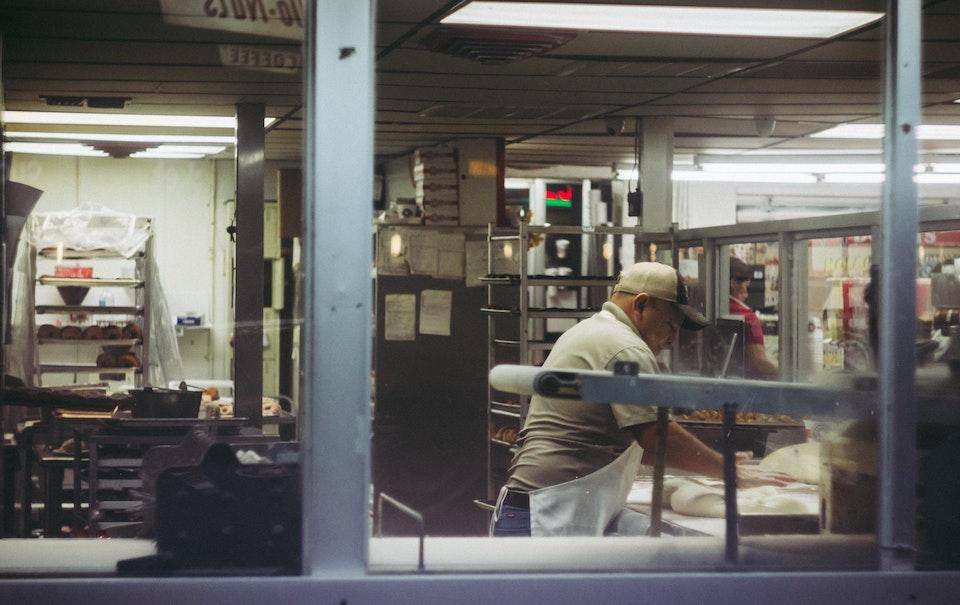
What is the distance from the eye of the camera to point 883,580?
7.95 feet

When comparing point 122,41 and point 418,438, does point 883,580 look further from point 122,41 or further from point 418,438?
point 418,438

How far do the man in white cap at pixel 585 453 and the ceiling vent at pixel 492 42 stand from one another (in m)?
1.33

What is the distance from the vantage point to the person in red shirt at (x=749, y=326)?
546 centimetres

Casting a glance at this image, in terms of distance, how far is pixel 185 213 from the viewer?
29.7 feet

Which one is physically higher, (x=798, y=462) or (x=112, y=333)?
(x=112, y=333)

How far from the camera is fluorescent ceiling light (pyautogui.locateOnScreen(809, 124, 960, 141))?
6.78 meters

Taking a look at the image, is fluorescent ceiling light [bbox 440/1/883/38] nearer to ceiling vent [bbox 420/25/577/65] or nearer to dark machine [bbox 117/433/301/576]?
ceiling vent [bbox 420/25/577/65]

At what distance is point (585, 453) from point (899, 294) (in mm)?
1533

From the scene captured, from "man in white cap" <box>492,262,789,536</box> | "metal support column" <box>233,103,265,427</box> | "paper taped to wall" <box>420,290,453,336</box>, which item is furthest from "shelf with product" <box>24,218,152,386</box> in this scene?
"man in white cap" <box>492,262,789,536</box>

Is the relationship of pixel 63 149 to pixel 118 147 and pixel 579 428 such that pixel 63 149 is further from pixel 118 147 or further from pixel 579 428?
pixel 579 428

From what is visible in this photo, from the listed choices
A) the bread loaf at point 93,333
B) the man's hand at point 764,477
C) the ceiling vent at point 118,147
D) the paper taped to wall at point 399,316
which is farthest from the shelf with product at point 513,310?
the bread loaf at point 93,333

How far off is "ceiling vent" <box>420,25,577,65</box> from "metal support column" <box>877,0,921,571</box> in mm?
2268

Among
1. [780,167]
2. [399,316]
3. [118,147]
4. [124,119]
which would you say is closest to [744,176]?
[780,167]

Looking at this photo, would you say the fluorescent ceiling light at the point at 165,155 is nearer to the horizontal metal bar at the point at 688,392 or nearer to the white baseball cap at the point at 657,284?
the white baseball cap at the point at 657,284
